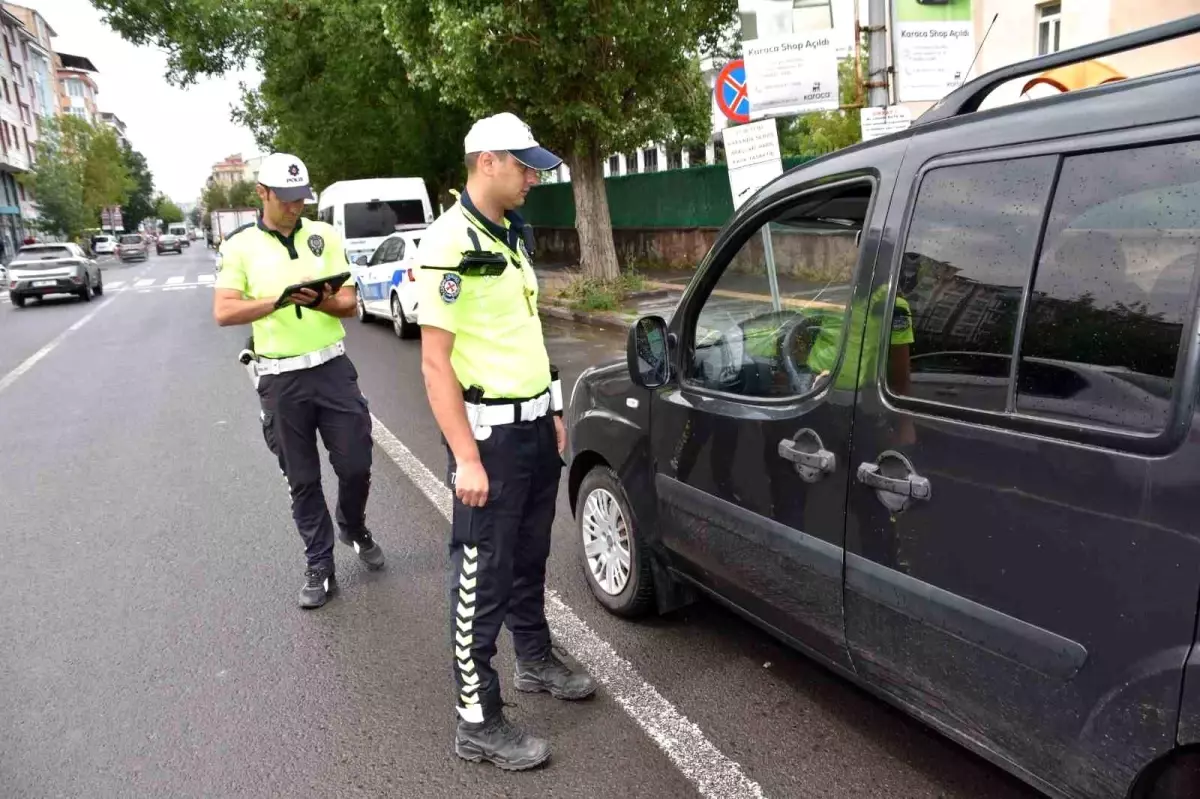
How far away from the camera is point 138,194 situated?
316 ft

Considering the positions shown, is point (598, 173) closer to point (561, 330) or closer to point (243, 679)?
point (561, 330)

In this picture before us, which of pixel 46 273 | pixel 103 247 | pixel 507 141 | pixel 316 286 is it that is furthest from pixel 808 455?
pixel 103 247

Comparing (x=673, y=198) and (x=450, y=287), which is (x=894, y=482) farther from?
(x=673, y=198)

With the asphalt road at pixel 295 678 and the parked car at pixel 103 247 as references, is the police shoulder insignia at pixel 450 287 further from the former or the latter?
the parked car at pixel 103 247

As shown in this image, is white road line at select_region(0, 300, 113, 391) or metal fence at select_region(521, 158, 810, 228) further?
metal fence at select_region(521, 158, 810, 228)

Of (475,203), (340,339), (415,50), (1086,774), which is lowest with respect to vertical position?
(1086,774)

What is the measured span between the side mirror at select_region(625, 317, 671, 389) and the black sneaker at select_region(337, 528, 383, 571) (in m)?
2.05

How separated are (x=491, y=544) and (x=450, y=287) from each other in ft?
2.61

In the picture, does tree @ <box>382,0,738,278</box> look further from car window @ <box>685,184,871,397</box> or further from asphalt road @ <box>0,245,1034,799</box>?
car window @ <box>685,184,871,397</box>

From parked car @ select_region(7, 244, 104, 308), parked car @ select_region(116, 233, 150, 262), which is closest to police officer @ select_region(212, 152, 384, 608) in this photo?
parked car @ select_region(7, 244, 104, 308)

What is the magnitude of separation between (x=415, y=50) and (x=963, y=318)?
14.0 meters

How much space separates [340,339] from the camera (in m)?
4.15

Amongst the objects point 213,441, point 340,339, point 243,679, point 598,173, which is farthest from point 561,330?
point 243,679

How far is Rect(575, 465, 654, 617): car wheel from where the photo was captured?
3.52 m
